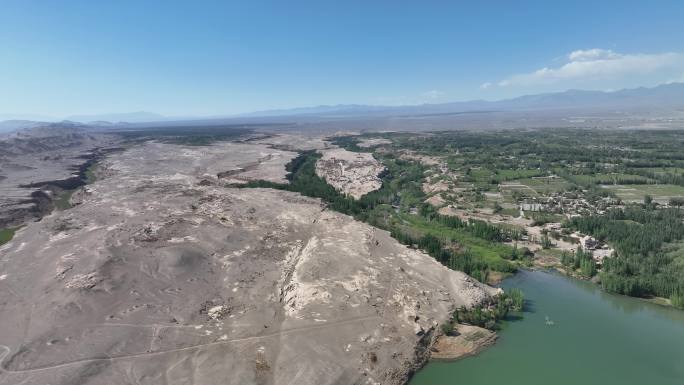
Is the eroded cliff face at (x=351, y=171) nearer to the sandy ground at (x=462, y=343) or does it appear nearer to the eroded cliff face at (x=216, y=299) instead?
the eroded cliff face at (x=216, y=299)

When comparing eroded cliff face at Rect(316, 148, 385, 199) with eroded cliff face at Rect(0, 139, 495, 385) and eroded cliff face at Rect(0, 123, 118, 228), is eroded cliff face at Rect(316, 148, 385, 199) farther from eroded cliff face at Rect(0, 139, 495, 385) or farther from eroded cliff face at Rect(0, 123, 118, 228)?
eroded cliff face at Rect(0, 123, 118, 228)

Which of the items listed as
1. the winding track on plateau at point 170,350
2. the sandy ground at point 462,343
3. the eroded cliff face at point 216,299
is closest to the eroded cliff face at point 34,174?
the eroded cliff face at point 216,299

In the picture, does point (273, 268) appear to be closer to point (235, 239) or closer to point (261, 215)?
point (235, 239)

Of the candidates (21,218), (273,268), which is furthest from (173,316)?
(21,218)

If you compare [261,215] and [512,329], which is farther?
[261,215]

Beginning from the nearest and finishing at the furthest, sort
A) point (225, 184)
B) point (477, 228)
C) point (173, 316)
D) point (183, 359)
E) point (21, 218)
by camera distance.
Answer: point (183, 359) → point (173, 316) → point (477, 228) → point (21, 218) → point (225, 184)

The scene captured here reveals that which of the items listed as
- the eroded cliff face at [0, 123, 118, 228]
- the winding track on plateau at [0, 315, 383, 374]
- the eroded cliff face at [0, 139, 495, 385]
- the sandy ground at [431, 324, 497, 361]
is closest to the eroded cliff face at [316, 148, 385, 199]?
the eroded cliff face at [0, 139, 495, 385]

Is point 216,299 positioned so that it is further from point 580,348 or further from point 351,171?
point 351,171
